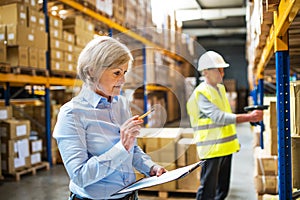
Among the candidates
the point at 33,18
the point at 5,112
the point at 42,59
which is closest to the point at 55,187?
the point at 5,112

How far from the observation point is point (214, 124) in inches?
133

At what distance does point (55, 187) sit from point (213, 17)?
9.67 m

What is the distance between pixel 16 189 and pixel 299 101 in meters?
4.13

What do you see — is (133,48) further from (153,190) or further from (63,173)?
(63,173)

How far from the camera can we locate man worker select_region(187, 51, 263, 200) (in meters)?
3.31

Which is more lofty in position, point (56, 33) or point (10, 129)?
point (56, 33)

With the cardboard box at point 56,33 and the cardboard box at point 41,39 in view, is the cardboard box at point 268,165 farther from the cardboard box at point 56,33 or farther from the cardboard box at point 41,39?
the cardboard box at point 56,33

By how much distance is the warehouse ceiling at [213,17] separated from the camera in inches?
413

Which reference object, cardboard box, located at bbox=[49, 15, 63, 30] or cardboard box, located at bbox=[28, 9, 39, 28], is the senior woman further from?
cardboard box, located at bbox=[49, 15, 63, 30]

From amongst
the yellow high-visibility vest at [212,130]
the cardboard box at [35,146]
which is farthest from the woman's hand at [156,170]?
the cardboard box at [35,146]

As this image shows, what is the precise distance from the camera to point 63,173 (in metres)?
A: 5.97

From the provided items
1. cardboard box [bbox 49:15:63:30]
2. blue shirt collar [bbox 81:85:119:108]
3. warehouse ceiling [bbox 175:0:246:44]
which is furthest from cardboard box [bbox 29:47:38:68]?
blue shirt collar [bbox 81:85:119:108]

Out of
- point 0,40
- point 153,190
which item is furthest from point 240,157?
point 0,40

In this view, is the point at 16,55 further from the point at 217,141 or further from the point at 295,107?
the point at 295,107
